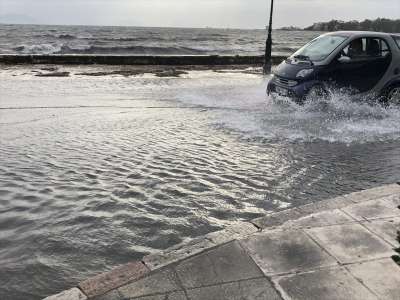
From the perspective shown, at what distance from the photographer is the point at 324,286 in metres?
3.32

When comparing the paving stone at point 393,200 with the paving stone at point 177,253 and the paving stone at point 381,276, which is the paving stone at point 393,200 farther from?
the paving stone at point 177,253

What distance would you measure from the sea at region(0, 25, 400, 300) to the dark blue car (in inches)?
13.1

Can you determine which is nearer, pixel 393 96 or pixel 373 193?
pixel 373 193

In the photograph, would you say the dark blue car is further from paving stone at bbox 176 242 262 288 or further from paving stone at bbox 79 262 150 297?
paving stone at bbox 79 262 150 297

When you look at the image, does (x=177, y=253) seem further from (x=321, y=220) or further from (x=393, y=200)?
(x=393, y=200)

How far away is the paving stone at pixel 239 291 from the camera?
3.18m

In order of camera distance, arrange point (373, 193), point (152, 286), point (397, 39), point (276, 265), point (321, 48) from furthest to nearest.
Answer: point (397, 39) → point (321, 48) → point (373, 193) → point (276, 265) → point (152, 286)

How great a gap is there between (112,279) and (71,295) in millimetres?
310

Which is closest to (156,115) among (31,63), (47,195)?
(47,195)

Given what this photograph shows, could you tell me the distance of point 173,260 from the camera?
364 cm

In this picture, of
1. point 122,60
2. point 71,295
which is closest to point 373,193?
point 71,295

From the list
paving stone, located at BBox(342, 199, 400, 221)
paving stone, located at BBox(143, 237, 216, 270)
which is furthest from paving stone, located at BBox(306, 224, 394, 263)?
paving stone, located at BBox(143, 237, 216, 270)

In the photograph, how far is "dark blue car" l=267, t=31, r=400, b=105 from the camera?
963 cm

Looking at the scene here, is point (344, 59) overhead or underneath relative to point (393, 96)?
overhead
